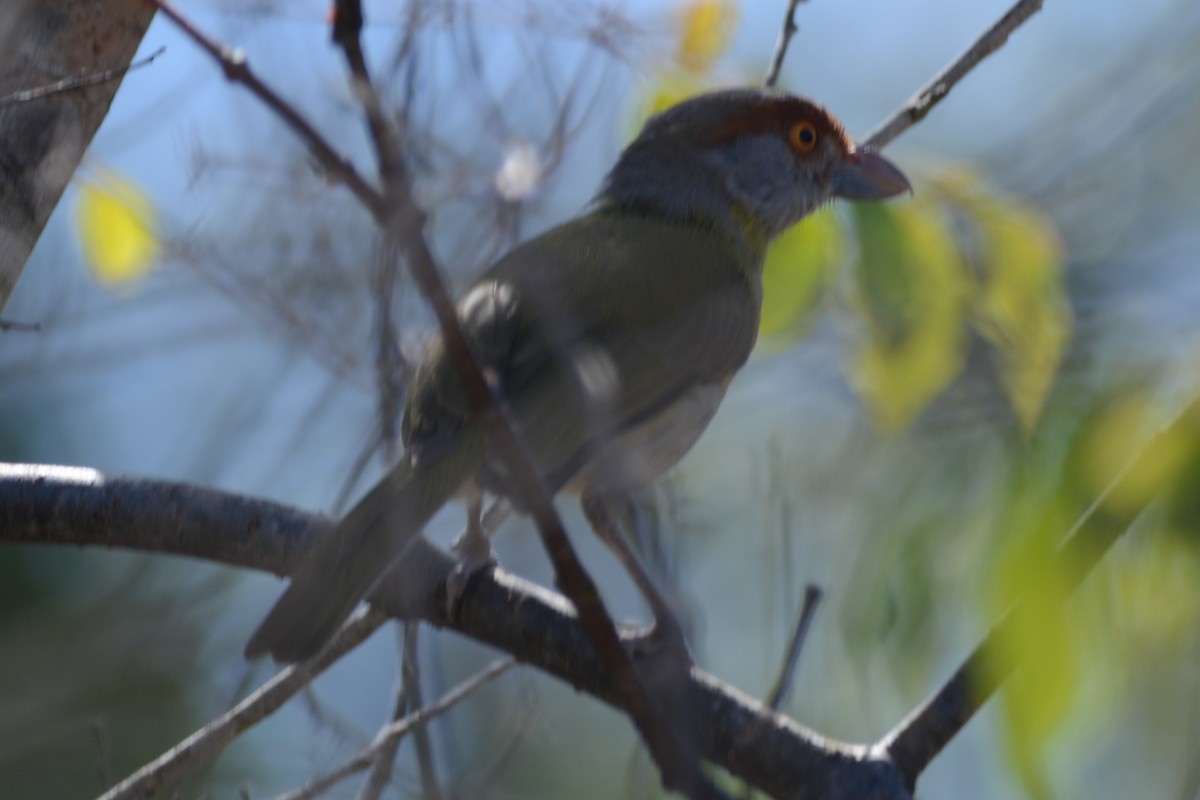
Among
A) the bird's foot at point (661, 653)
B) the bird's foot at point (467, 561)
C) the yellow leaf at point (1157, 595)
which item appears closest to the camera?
the yellow leaf at point (1157, 595)

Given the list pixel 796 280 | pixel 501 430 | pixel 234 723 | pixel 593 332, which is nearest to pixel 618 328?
pixel 593 332

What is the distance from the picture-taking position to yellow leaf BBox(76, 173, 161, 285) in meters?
3.54

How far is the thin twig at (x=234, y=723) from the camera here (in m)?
2.79

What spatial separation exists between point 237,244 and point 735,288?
1.84 m

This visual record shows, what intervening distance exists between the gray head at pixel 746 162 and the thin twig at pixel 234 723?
72.7 inches

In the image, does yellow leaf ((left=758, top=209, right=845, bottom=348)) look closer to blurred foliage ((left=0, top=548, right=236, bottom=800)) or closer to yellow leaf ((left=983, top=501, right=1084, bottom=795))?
yellow leaf ((left=983, top=501, right=1084, bottom=795))

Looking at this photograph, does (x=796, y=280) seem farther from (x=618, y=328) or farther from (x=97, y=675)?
(x=97, y=675)

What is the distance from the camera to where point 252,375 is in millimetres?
5852

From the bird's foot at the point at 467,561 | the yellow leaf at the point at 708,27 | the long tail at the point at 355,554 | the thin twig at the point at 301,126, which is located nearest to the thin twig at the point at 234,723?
the long tail at the point at 355,554

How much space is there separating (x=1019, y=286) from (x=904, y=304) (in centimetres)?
29

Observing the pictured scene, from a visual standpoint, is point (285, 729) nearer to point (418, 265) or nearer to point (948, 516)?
point (948, 516)

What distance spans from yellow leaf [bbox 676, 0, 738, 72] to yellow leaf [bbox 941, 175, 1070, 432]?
0.69m

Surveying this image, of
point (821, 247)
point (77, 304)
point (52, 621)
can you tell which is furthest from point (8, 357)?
point (821, 247)

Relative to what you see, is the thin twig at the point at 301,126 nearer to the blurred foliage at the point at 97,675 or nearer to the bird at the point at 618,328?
the bird at the point at 618,328
